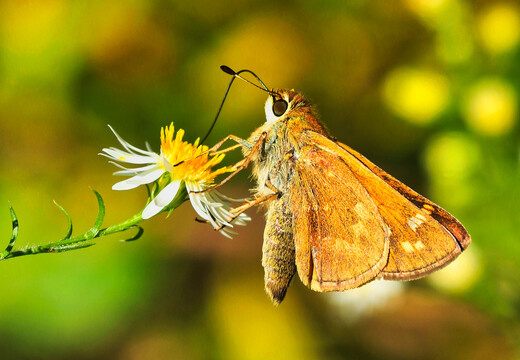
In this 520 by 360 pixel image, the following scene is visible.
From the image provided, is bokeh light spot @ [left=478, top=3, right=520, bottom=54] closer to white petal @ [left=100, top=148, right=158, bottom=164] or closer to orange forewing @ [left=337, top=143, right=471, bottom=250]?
orange forewing @ [left=337, top=143, right=471, bottom=250]

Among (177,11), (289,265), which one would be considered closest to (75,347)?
(289,265)

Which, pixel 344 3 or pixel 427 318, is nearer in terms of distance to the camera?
pixel 427 318

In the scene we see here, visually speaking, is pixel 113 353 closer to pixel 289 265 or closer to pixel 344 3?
pixel 289 265

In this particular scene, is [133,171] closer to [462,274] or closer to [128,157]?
[128,157]

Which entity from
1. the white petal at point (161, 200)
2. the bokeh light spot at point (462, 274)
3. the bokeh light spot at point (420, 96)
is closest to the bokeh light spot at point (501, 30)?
the bokeh light spot at point (420, 96)

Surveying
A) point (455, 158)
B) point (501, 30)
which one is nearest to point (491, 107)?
point (455, 158)

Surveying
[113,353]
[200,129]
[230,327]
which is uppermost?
[200,129]

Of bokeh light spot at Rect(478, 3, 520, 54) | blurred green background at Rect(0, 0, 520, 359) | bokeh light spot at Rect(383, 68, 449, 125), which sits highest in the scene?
bokeh light spot at Rect(478, 3, 520, 54)

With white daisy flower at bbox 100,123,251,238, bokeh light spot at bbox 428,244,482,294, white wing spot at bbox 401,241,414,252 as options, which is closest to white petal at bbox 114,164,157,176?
white daisy flower at bbox 100,123,251,238
